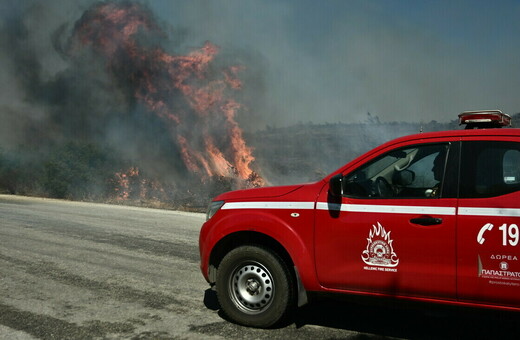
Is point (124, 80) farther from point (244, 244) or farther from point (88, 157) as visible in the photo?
point (244, 244)

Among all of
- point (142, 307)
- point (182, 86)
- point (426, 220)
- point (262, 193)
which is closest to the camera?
point (426, 220)

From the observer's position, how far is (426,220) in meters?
4.01

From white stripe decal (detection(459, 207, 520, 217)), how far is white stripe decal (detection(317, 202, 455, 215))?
0.09 m

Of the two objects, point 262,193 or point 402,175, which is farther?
point 262,193

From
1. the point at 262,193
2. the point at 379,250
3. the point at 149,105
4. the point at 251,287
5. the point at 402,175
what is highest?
the point at 149,105

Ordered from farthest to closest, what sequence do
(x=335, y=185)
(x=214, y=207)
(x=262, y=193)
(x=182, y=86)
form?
(x=182, y=86) < (x=214, y=207) < (x=262, y=193) < (x=335, y=185)

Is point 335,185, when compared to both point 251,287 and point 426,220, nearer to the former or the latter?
point 426,220

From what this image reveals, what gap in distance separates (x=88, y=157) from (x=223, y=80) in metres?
8.23

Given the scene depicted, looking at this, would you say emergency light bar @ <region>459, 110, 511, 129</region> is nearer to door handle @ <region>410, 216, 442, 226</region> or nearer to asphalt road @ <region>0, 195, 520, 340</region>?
door handle @ <region>410, 216, 442, 226</region>

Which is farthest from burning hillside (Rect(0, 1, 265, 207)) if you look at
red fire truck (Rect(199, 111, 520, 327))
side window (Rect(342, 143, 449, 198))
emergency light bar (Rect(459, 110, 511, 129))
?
emergency light bar (Rect(459, 110, 511, 129))

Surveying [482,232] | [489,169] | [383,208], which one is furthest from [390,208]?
[489,169]

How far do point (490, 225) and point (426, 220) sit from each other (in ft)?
1.51

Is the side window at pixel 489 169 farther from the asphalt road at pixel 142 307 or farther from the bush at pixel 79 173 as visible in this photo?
the bush at pixel 79 173

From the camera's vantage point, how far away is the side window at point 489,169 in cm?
393
